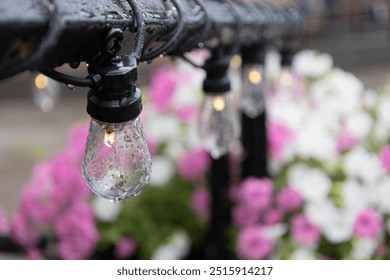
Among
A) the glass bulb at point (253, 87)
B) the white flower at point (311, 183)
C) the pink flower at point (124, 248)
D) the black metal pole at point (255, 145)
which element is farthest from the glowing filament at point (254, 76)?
the pink flower at point (124, 248)

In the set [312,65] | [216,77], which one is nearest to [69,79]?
[216,77]

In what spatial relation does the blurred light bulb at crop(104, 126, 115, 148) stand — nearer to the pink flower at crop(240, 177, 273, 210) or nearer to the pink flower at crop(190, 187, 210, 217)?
the pink flower at crop(240, 177, 273, 210)

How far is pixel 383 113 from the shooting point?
1.91 metres

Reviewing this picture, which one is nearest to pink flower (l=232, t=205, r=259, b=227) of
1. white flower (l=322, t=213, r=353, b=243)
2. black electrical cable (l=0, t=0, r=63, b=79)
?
white flower (l=322, t=213, r=353, b=243)

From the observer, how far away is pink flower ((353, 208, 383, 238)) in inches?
60.5

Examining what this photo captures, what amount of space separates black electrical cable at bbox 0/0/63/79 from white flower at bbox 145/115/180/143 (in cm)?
156

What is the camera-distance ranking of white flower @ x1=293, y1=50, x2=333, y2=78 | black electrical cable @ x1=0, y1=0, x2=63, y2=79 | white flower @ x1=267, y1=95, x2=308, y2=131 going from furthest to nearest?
white flower @ x1=293, y1=50, x2=333, y2=78 → white flower @ x1=267, y1=95, x2=308, y2=131 → black electrical cable @ x1=0, y1=0, x2=63, y2=79

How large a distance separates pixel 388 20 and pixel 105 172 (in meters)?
11.7

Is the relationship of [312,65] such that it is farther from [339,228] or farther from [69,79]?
[69,79]

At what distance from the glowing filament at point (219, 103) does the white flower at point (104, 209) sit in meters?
0.73

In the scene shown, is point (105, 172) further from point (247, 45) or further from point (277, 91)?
point (277, 91)

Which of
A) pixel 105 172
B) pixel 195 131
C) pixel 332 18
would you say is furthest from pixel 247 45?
pixel 332 18

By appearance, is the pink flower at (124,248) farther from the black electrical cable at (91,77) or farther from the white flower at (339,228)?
the black electrical cable at (91,77)
